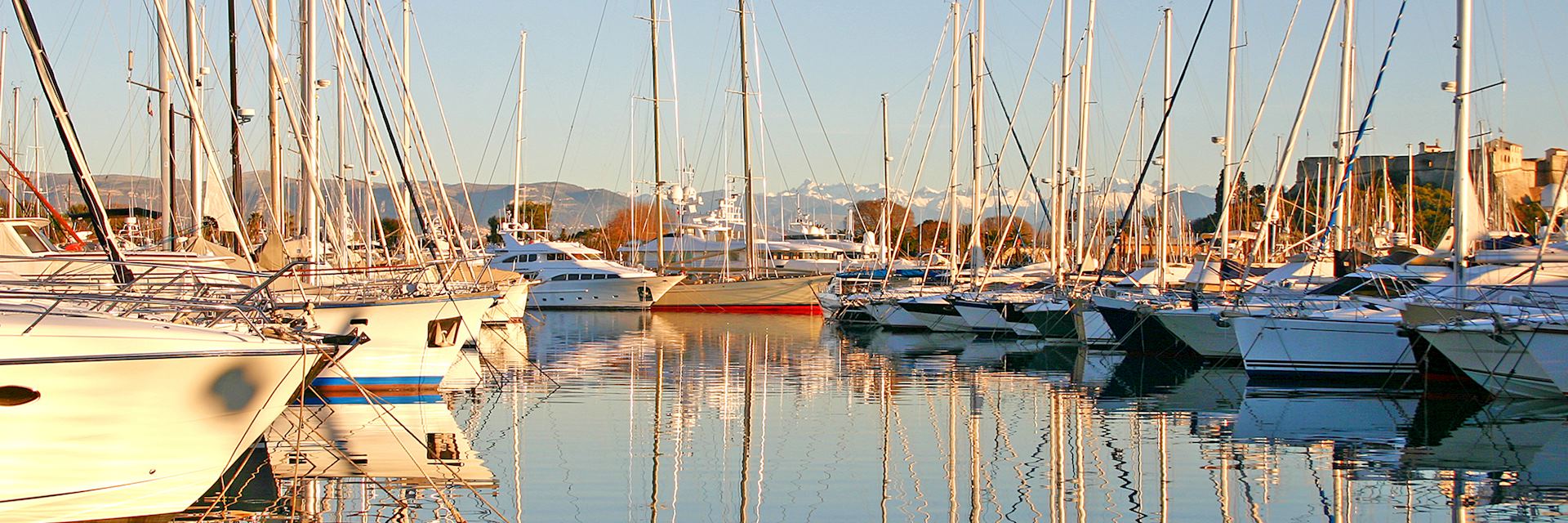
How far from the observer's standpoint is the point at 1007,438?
1798 centimetres

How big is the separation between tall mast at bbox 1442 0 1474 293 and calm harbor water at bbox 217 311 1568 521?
2.62 m

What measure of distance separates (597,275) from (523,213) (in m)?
63.4

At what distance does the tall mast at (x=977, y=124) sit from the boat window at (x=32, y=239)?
27.4m

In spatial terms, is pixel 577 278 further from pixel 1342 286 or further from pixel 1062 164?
pixel 1342 286

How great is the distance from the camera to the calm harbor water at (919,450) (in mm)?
13172

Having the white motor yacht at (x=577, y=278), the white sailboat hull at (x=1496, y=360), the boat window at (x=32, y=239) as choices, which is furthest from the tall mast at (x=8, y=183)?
the white motor yacht at (x=577, y=278)

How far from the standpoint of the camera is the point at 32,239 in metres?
17.8

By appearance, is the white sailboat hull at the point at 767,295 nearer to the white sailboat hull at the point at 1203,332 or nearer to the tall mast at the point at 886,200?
the tall mast at the point at 886,200

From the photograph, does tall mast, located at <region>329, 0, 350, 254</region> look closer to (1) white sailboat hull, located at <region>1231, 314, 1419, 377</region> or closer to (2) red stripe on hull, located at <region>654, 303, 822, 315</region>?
(1) white sailboat hull, located at <region>1231, 314, 1419, 377</region>

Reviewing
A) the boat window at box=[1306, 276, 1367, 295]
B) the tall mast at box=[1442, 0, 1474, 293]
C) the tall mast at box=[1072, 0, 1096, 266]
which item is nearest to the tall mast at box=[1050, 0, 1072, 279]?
the tall mast at box=[1072, 0, 1096, 266]

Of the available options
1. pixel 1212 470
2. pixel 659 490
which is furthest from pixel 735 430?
pixel 1212 470

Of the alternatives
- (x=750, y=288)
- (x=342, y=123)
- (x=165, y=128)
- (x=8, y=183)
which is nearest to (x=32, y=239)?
(x=8, y=183)

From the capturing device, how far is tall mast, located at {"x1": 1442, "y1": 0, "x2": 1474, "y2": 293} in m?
22.7

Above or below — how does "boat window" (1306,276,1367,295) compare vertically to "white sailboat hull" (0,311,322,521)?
above
